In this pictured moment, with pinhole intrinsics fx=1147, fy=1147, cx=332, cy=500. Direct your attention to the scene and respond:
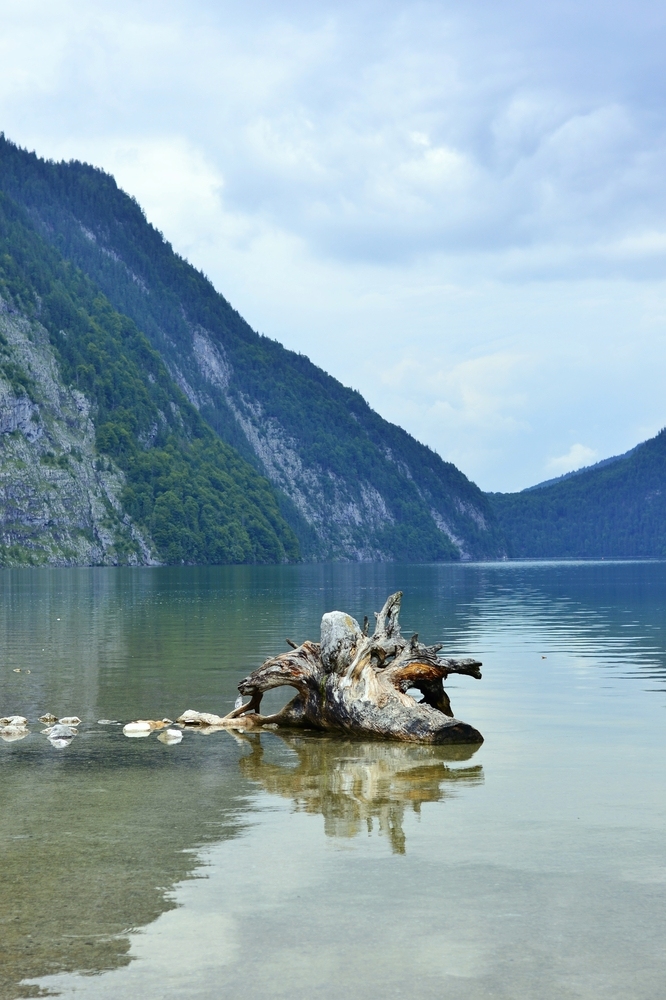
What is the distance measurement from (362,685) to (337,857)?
28.9 feet

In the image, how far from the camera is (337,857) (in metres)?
11.3

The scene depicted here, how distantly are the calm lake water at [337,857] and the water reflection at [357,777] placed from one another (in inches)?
2.1

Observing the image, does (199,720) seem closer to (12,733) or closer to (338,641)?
(338,641)

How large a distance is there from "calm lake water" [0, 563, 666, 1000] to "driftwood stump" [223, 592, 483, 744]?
51 cm

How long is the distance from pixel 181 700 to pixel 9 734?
532cm

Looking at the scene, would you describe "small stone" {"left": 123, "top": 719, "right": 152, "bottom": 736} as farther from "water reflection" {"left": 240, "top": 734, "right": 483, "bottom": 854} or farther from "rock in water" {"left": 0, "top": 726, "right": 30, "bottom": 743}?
"water reflection" {"left": 240, "top": 734, "right": 483, "bottom": 854}

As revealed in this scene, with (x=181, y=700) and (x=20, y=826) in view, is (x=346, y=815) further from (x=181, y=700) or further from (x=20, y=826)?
(x=181, y=700)

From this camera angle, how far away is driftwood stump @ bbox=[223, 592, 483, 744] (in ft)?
63.2

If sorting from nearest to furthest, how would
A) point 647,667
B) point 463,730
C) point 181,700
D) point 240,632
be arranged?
point 463,730, point 181,700, point 647,667, point 240,632

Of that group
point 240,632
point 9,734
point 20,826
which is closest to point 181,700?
point 9,734

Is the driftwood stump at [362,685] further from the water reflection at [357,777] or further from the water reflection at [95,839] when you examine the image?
the water reflection at [95,839]

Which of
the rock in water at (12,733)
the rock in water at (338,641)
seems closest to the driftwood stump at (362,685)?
the rock in water at (338,641)

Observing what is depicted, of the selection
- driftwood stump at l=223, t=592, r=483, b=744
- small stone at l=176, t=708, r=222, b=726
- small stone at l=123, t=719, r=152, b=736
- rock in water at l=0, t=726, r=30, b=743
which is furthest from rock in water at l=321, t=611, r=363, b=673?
rock in water at l=0, t=726, r=30, b=743

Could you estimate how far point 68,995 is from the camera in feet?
25.9
